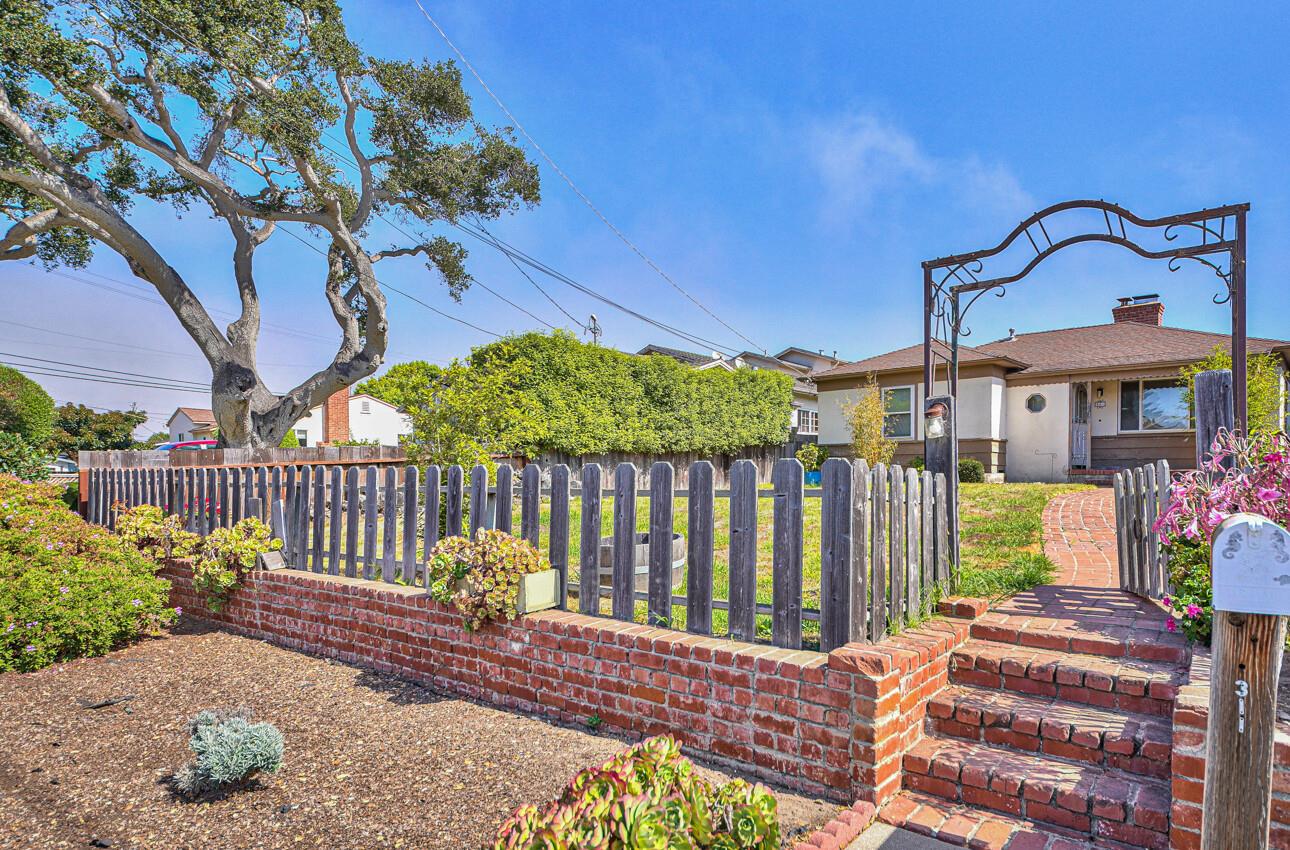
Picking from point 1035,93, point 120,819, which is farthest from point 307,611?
point 1035,93

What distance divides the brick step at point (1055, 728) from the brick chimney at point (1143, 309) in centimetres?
2059

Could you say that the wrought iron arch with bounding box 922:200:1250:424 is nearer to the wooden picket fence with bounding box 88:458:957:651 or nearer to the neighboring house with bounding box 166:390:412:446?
the wooden picket fence with bounding box 88:458:957:651

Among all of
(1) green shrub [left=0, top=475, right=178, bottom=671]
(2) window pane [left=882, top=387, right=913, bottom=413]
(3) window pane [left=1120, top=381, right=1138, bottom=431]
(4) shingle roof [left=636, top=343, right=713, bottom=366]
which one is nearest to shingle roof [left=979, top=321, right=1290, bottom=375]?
(3) window pane [left=1120, top=381, right=1138, bottom=431]

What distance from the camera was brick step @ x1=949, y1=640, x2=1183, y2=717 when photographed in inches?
118

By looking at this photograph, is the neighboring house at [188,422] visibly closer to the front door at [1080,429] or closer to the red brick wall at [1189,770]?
the front door at [1080,429]

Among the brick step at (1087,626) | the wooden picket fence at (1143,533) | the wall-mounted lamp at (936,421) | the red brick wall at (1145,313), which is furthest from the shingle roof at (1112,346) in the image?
the brick step at (1087,626)

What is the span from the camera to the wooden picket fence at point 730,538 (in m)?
3.24

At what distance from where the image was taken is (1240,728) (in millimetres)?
1358

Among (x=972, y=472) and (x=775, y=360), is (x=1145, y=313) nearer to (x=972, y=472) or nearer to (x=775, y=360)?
(x=972, y=472)

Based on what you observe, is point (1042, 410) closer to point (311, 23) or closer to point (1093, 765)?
point (1093, 765)

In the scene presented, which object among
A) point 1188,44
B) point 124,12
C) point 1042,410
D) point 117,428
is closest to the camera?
point 1188,44

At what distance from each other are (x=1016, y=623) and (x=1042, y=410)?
1488cm

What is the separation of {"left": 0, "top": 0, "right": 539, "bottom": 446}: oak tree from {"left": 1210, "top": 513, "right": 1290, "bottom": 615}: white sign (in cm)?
1371

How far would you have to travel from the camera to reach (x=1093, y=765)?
2809 millimetres
